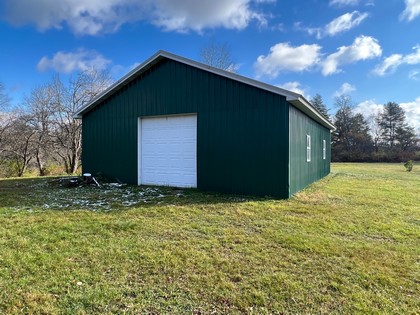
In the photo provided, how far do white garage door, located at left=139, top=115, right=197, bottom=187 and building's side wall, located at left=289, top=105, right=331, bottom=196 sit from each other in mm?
2977

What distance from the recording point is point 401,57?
15195mm

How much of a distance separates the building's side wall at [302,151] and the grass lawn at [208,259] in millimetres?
1823

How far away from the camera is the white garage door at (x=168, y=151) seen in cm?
843

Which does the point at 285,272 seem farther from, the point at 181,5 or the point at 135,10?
the point at 135,10

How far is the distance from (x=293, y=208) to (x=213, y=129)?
132 inches

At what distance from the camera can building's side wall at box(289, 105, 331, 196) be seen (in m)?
7.30

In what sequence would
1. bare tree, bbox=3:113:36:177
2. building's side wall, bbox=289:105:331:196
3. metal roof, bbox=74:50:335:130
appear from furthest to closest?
1. bare tree, bbox=3:113:36:177
2. building's side wall, bbox=289:105:331:196
3. metal roof, bbox=74:50:335:130

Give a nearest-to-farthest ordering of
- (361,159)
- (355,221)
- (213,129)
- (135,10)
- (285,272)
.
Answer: (285,272) < (355,221) < (213,129) < (135,10) < (361,159)

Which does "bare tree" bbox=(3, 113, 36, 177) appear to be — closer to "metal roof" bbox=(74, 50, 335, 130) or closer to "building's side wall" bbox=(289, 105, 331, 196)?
"metal roof" bbox=(74, 50, 335, 130)

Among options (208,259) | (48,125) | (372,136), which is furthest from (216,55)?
(372,136)

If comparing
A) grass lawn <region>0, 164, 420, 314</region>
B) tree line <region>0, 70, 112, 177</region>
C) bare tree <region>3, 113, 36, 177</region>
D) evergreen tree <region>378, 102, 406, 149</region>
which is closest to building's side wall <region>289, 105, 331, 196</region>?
grass lawn <region>0, 164, 420, 314</region>

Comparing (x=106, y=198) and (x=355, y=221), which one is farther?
(x=106, y=198)

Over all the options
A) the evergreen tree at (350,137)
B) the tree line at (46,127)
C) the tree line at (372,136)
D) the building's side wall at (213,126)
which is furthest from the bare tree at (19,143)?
the evergreen tree at (350,137)

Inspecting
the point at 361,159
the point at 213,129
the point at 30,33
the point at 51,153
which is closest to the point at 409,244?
the point at 213,129
